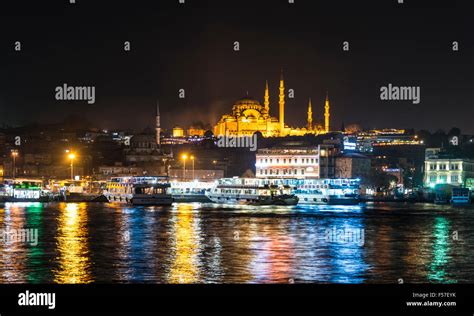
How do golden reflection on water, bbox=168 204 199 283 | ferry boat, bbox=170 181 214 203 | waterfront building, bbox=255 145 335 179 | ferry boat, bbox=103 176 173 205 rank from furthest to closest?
waterfront building, bbox=255 145 335 179 → ferry boat, bbox=170 181 214 203 → ferry boat, bbox=103 176 173 205 → golden reflection on water, bbox=168 204 199 283

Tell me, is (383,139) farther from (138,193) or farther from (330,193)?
(138,193)

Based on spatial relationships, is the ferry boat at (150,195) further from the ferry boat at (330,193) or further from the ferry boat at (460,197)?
the ferry boat at (460,197)

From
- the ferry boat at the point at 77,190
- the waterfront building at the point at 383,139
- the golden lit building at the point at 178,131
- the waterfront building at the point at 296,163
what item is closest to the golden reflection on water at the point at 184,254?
the ferry boat at the point at 77,190

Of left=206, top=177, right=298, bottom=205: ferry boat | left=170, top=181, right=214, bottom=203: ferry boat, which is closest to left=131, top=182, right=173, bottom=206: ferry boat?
left=206, top=177, right=298, bottom=205: ferry boat

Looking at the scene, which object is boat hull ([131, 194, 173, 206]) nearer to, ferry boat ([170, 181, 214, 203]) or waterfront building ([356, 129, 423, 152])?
ferry boat ([170, 181, 214, 203])

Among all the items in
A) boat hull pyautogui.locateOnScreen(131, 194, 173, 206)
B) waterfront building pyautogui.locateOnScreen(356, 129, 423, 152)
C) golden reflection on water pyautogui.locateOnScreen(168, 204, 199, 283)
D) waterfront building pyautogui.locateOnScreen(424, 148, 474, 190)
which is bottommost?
golden reflection on water pyautogui.locateOnScreen(168, 204, 199, 283)

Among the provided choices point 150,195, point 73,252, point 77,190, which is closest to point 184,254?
point 73,252
